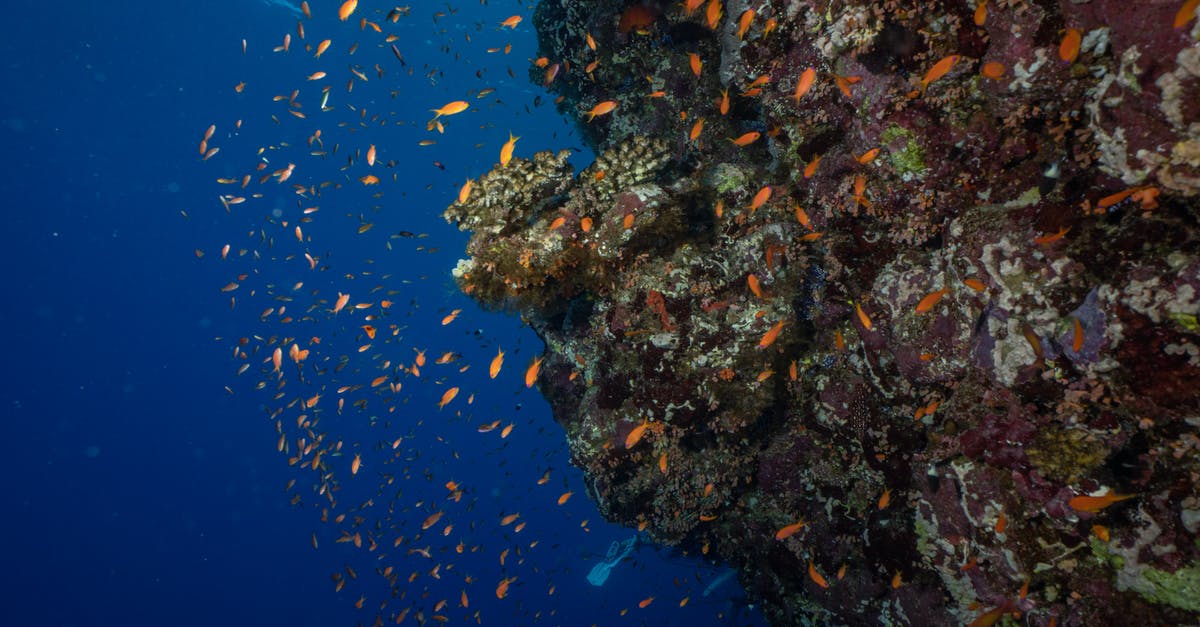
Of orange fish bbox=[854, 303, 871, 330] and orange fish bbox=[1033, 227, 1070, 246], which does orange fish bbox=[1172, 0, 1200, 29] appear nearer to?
orange fish bbox=[1033, 227, 1070, 246]

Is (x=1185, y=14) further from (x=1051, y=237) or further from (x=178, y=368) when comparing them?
(x=178, y=368)

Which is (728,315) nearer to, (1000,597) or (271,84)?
(1000,597)

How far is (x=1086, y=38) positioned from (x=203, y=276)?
279 feet

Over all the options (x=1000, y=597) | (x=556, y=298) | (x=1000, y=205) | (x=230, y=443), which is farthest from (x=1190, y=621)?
(x=230, y=443)

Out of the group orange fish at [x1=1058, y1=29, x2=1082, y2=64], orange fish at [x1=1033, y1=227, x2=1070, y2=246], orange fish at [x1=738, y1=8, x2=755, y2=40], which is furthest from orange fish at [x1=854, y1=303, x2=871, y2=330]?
orange fish at [x1=738, y1=8, x2=755, y2=40]

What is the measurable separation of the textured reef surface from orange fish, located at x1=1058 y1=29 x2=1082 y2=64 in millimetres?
21

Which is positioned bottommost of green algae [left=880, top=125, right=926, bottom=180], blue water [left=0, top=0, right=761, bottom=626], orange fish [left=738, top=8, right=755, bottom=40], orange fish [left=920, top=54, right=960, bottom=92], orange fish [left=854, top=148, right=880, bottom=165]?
green algae [left=880, top=125, right=926, bottom=180]

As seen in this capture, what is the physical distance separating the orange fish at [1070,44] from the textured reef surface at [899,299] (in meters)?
0.02

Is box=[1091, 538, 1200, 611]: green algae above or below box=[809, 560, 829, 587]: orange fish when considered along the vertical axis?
above

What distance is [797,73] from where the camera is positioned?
19.7 ft

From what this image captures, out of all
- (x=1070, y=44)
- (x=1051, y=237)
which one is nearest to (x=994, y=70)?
(x=1070, y=44)

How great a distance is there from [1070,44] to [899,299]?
7.74 feet

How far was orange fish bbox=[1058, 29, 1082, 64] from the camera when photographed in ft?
12.1

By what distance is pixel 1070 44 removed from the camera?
3752 mm
